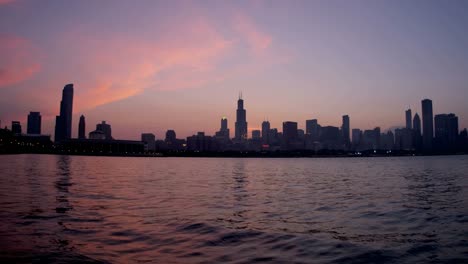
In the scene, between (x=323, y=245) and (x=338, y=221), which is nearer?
(x=323, y=245)

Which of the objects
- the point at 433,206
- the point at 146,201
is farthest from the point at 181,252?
the point at 433,206

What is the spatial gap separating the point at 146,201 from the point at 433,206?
2524cm

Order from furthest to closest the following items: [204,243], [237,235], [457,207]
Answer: [457,207] < [237,235] < [204,243]

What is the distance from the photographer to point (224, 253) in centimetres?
1550

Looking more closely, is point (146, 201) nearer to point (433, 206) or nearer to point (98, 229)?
point (98, 229)

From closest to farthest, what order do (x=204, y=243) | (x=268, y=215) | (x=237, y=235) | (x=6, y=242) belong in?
(x=6, y=242)
(x=204, y=243)
(x=237, y=235)
(x=268, y=215)

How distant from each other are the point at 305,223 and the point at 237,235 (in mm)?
5997

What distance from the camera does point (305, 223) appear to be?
76.5 ft

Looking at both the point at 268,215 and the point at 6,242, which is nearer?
the point at 6,242

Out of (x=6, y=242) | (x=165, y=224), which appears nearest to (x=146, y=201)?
(x=165, y=224)

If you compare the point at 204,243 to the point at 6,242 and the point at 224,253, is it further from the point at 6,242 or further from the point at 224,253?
the point at 6,242

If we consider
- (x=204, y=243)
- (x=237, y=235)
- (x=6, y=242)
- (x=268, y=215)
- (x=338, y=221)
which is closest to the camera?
(x=6, y=242)

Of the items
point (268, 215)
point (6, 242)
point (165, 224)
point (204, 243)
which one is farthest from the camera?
point (268, 215)

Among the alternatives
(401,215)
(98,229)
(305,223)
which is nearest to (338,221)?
(305,223)
